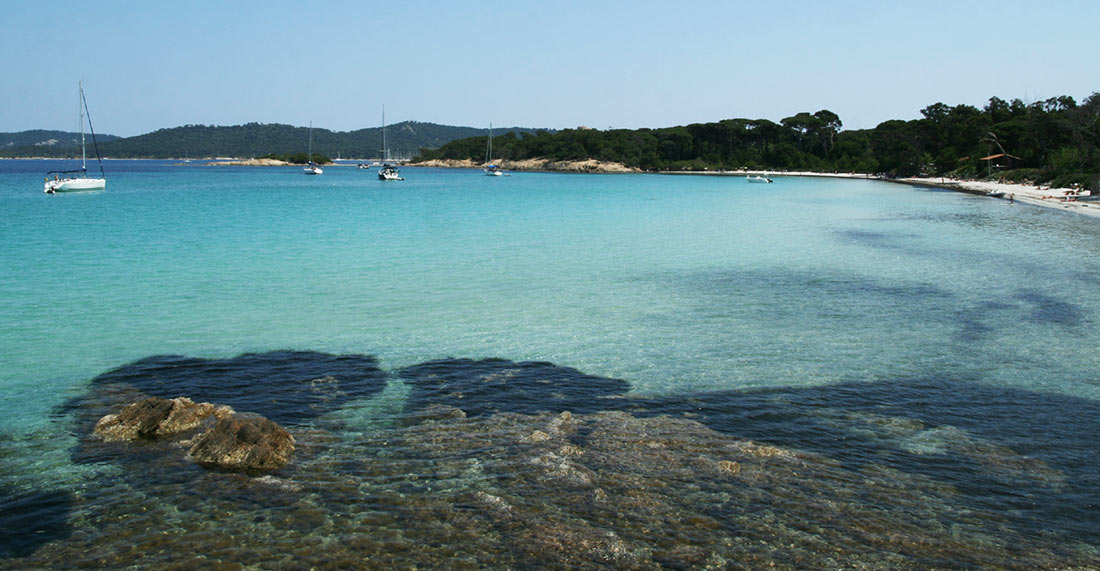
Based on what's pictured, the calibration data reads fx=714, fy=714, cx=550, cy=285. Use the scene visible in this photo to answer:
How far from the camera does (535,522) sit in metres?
5.89

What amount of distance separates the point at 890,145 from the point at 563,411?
131 meters

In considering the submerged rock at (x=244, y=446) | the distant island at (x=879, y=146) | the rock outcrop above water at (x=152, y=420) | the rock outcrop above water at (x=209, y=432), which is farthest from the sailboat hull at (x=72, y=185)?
the distant island at (x=879, y=146)

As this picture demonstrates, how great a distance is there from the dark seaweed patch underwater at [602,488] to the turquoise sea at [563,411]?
0.11 ft

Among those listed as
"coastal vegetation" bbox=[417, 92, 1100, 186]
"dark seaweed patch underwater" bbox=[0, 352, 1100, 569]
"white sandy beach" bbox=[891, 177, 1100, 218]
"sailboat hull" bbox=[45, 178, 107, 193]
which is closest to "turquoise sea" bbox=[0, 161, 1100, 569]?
"dark seaweed patch underwater" bbox=[0, 352, 1100, 569]

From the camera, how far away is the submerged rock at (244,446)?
6.91 m

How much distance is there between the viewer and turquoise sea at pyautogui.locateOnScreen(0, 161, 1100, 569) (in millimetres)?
5672

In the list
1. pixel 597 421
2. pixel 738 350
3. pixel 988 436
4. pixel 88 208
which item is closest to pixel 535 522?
pixel 597 421

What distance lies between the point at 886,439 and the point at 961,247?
23.1 meters

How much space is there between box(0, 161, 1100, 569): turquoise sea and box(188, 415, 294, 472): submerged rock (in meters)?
0.18

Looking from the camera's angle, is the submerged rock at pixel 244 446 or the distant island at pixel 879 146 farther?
the distant island at pixel 879 146

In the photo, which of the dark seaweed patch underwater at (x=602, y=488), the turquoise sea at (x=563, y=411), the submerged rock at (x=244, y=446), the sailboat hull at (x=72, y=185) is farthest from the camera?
the sailboat hull at (x=72, y=185)

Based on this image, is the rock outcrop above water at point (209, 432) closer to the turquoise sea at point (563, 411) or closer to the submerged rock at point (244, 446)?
the submerged rock at point (244, 446)

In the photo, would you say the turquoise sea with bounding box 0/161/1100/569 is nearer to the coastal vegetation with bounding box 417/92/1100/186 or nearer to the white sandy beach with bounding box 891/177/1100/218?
the white sandy beach with bounding box 891/177/1100/218

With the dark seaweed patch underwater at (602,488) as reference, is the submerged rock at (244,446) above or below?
above
